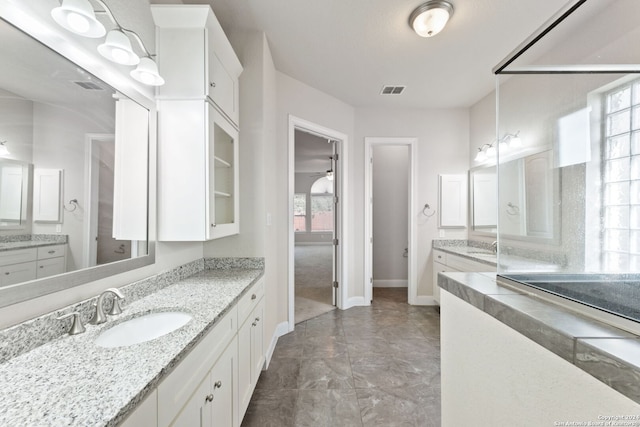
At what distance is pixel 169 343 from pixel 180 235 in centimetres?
86

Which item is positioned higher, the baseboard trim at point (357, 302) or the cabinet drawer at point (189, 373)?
the cabinet drawer at point (189, 373)

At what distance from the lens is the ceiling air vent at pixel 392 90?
3.07 metres

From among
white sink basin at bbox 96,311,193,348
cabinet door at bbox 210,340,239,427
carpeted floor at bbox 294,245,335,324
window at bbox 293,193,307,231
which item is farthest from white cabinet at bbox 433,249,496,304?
window at bbox 293,193,307,231

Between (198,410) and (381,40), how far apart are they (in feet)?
9.27

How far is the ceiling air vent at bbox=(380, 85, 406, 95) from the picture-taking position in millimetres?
3075

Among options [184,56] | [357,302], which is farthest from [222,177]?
[357,302]

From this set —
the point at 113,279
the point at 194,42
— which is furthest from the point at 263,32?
the point at 113,279

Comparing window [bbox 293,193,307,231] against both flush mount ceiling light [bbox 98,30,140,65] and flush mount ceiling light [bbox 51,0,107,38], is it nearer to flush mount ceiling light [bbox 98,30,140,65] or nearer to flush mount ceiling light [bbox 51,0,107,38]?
flush mount ceiling light [bbox 98,30,140,65]

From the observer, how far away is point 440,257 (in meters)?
3.46

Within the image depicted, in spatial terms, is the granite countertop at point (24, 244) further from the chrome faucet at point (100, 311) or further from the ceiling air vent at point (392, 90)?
the ceiling air vent at point (392, 90)

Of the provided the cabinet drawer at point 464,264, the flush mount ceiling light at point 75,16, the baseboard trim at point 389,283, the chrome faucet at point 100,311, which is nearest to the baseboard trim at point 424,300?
the cabinet drawer at point 464,264

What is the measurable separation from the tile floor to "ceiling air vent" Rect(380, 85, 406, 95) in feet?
9.45

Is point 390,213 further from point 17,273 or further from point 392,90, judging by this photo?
point 17,273

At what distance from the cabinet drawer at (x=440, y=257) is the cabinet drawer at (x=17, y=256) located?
366cm
